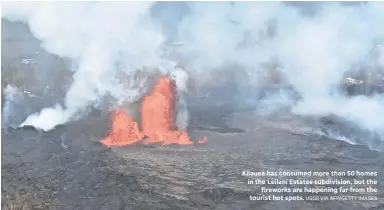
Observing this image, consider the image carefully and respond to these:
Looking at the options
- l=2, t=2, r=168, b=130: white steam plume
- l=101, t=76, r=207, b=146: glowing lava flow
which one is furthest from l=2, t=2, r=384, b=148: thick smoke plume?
l=101, t=76, r=207, b=146: glowing lava flow

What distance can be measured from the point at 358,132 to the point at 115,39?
4011mm

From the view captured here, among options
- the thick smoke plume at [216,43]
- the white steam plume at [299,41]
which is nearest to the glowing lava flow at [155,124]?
the thick smoke plume at [216,43]

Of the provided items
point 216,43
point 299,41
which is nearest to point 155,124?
point 216,43

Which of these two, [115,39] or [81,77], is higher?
[115,39]

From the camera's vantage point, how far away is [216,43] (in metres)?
6.79

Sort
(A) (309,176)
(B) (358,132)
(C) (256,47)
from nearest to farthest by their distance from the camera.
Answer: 1. (A) (309,176)
2. (C) (256,47)
3. (B) (358,132)

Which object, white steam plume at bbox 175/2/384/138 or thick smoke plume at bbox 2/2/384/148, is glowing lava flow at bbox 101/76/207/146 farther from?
white steam plume at bbox 175/2/384/138

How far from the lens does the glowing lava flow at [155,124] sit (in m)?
7.07

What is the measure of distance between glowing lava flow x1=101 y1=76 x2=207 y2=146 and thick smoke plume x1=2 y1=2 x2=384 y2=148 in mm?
211

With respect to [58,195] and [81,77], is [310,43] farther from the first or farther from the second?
[58,195]

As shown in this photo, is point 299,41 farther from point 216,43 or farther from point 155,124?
point 155,124

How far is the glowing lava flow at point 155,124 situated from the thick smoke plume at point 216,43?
0.69 ft

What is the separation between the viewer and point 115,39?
670 centimetres

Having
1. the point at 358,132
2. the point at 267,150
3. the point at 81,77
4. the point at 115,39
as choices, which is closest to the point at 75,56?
the point at 81,77
